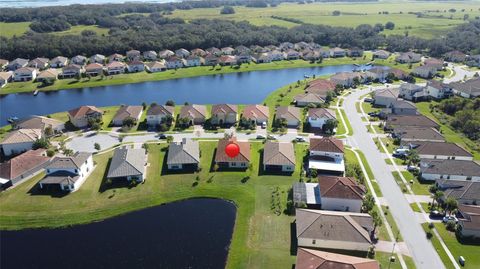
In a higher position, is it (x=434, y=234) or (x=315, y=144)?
(x=315, y=144)

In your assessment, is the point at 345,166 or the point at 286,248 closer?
the point at 286,248

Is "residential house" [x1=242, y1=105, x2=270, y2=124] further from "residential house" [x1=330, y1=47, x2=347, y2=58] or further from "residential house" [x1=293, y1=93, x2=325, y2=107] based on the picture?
"residential house" [x1=330, y1=47, x2=347, y2=58]

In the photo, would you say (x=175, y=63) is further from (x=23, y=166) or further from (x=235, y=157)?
(x=23, y=166)

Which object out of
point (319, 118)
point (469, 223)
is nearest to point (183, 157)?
point (319, 118)

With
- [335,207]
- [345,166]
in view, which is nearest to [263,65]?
[345,166]

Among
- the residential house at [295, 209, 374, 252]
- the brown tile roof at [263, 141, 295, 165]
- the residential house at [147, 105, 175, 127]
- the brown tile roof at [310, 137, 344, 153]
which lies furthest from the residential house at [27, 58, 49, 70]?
the residential house at [295, 209, 374, 252]

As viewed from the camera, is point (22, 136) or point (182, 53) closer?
point (22, 136)

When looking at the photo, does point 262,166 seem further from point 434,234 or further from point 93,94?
point 93,94
